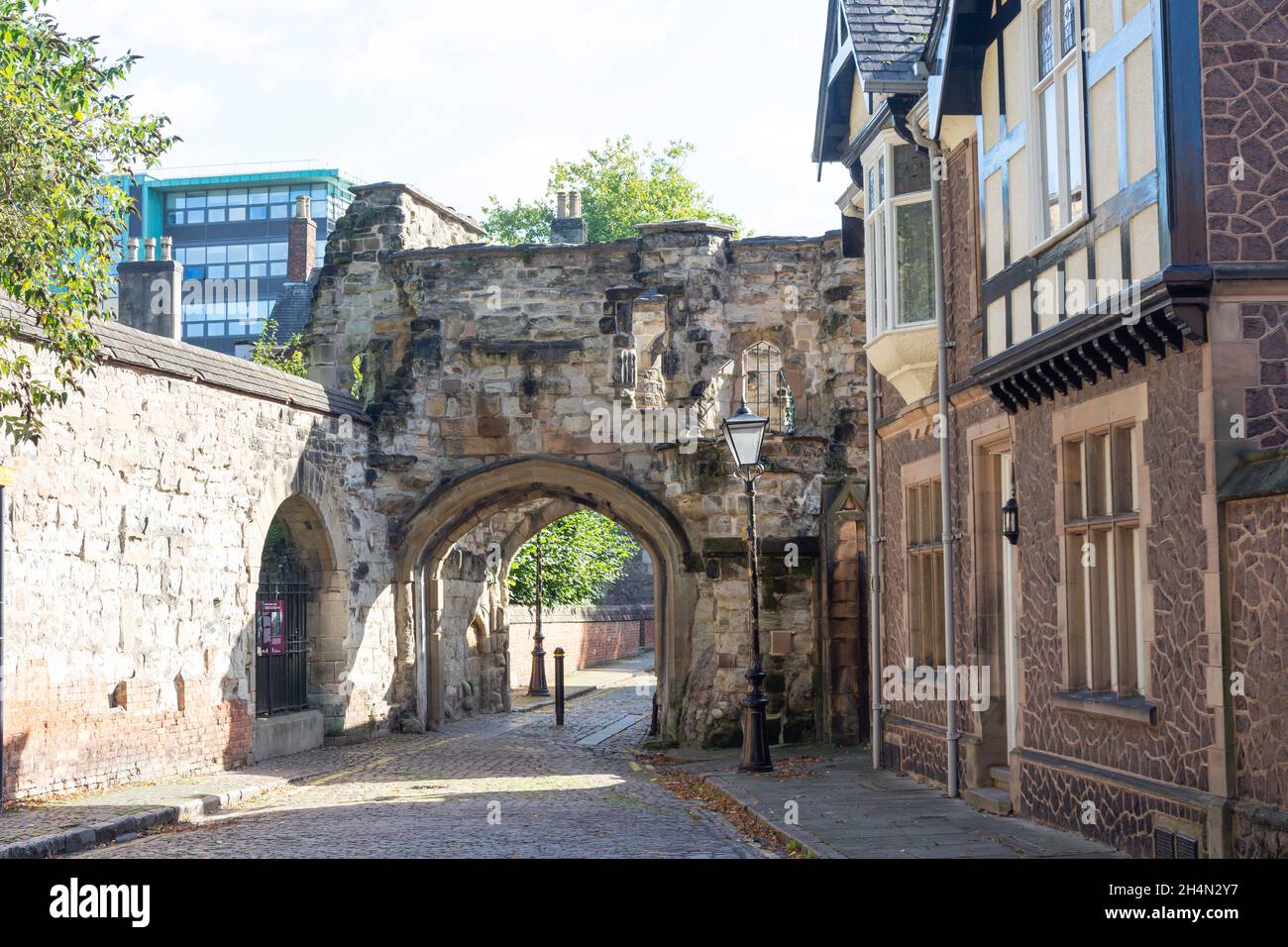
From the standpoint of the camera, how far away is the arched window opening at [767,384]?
2284cm

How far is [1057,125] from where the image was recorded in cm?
1090

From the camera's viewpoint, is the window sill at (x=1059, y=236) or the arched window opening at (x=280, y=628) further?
the arched window opening at (x=280, y=628)

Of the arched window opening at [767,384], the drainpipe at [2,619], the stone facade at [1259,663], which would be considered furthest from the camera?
the arched window opening at [767,384]

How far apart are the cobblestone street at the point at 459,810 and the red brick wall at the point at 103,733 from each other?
800mm

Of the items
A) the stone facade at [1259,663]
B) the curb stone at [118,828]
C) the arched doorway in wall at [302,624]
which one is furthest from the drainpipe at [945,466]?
the arched doorway in wall at [302,624]

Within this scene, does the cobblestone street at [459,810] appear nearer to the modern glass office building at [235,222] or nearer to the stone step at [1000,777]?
the stone step at [1000,777]

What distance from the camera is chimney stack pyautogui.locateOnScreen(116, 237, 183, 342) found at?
2178 cm

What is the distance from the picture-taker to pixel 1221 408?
8.65m

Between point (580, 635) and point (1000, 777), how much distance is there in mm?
31937

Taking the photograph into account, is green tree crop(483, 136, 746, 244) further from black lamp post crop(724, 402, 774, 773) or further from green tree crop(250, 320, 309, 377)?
black lamp post crop(724, 402, 774, 773)

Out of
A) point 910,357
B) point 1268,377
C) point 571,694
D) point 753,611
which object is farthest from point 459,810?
point 571,694
